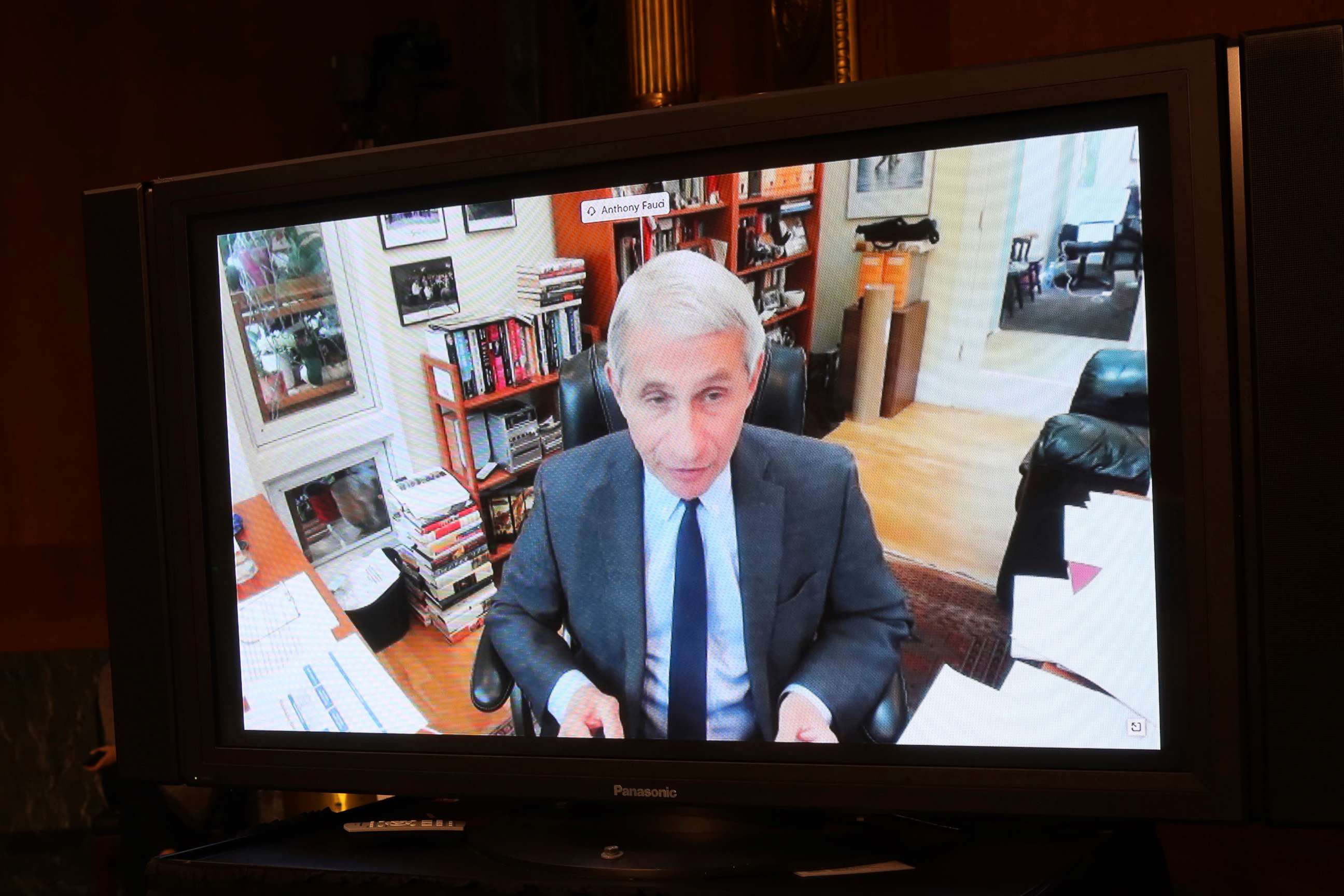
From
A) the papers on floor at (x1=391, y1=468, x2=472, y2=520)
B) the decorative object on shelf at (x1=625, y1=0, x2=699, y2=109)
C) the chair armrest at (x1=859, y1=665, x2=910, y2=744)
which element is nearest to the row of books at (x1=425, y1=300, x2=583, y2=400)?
the papers on floor at (x1=391, y1=468, x2=472, y2=520)

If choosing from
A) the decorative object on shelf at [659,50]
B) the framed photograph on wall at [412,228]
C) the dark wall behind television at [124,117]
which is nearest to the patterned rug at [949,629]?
the framed photograph on wall at [412,228]

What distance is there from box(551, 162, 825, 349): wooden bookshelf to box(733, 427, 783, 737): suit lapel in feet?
0.56

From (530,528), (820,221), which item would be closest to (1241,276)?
(820,221)

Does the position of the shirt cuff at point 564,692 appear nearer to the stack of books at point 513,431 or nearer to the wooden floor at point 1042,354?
the stack of books at point 513,431

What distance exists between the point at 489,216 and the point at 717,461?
0.44 meters

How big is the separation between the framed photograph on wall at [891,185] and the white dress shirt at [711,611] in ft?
1.16

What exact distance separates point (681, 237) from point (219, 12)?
1808 millimetres

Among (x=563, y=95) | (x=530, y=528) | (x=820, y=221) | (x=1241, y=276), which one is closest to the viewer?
(x=1241, y=276)

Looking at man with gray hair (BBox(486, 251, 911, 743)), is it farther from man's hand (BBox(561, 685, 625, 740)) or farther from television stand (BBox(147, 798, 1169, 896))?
television stand (BBox(147, 798, 1169, 896))

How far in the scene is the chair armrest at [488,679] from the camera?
1.50 m

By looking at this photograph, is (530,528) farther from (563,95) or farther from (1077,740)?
(563,95)

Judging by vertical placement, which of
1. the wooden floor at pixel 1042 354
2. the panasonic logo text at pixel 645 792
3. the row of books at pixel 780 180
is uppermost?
the row of books at pixel 780 180

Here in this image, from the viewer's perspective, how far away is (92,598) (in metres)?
2.68

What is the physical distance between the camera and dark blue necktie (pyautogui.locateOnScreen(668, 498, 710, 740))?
1411 millimetres
